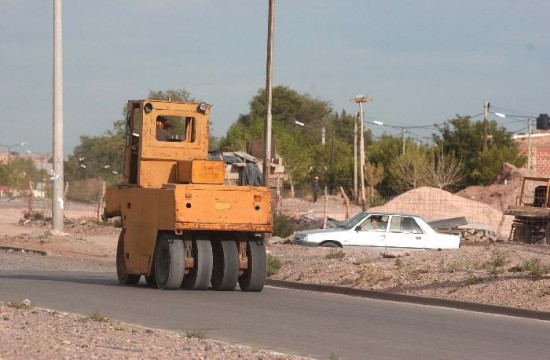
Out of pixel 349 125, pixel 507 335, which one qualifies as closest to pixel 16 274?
pixel 507 335

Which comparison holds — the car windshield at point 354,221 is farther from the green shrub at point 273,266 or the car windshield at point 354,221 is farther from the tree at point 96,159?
the tree at point 96,159

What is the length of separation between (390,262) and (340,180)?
2620 inches

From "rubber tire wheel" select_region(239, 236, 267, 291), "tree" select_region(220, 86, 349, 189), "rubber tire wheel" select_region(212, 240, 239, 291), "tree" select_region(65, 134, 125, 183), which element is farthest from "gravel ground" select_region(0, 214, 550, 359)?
"tree" select_region(65, 134, 125, 183)

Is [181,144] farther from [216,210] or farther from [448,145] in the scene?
[448,145]

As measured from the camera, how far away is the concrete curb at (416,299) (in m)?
18.4

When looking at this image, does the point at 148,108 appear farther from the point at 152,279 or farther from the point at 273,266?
the point at 273,266

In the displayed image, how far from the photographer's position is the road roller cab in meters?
20.4

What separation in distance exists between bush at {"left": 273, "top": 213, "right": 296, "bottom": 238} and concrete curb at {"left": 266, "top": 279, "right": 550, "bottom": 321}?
1637 centimetres


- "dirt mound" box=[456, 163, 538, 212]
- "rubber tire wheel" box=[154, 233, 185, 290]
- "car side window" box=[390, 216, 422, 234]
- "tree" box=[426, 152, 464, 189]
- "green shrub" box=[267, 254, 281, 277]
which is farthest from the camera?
"tree" box=[426, 152, 464, 189]

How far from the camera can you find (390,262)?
25391 millimetres

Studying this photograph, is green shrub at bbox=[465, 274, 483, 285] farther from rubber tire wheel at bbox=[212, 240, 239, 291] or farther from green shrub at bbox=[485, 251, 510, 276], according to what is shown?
rubber tire wheel at bbox=[212, 240, 239, 291]

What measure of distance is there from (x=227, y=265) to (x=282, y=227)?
798 inches

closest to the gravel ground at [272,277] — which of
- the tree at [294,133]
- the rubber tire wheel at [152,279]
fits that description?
the rubber tire wheel at [152,279]

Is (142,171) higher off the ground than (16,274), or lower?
higher
